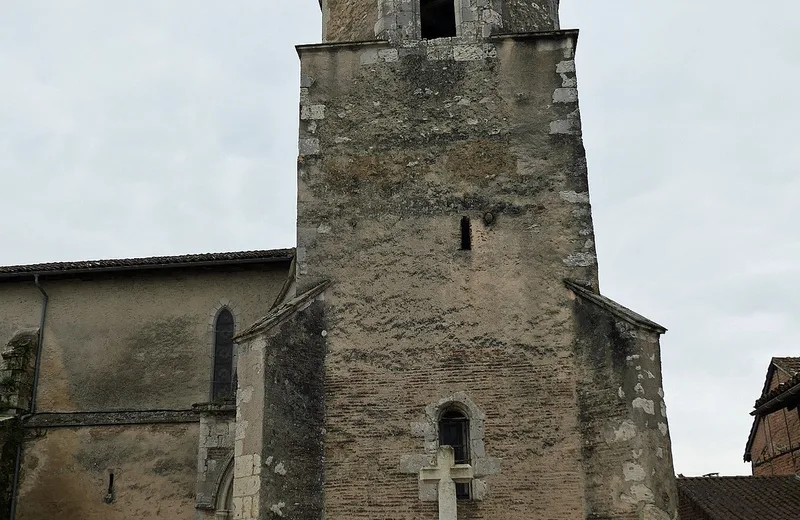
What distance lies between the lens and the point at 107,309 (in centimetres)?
1550

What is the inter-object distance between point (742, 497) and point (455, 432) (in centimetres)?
599

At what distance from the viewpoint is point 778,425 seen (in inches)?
750

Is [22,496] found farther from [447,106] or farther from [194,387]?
[447,106]

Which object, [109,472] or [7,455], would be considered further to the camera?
[7,455]

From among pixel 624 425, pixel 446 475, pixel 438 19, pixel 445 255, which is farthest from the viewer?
pixel 438 19

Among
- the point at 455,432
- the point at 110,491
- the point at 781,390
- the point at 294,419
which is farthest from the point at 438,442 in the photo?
the point at 781,390

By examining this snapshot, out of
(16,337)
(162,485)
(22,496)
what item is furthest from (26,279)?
(162,485)

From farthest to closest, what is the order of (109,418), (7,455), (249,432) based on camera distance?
1. (109,418)
2. (7,455)
3. (249,432)

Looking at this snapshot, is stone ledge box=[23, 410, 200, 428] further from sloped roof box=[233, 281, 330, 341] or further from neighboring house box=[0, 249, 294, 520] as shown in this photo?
sloped roof box=[233, 281, 330, 341]

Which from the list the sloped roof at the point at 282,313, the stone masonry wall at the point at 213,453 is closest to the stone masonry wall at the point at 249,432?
the sloped roof at the point at 282,313

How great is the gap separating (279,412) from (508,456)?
2.82m

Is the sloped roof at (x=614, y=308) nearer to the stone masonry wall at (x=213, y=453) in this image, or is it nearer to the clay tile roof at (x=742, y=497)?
the clay tile roof at (x=742, y=497)

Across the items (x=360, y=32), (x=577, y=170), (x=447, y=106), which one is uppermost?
(x=360, y=32)

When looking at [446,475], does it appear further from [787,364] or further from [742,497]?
[787,364]
